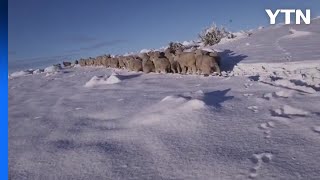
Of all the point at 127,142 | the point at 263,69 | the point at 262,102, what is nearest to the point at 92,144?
the point at 127,142

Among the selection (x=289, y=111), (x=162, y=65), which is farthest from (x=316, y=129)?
(x=162, y=65)

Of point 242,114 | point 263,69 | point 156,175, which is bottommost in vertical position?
point 156,175

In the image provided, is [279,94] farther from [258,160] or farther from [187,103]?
[258,160]

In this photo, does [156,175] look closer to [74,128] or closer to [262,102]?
[74,128]

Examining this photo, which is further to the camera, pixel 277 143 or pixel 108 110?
pixel 108 110

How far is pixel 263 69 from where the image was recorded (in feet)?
17.5

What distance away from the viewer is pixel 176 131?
107 inches

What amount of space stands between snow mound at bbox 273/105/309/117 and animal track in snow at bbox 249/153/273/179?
0.81 metres

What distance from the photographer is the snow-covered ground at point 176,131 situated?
2.15 metres

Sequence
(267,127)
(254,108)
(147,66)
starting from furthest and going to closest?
(147,66) → (254,108) → (267,127)

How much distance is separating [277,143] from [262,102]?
978 mm

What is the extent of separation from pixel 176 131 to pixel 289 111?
87 cm

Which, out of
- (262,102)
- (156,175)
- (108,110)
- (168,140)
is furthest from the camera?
(108,110)

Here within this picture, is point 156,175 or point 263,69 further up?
point 263,69
